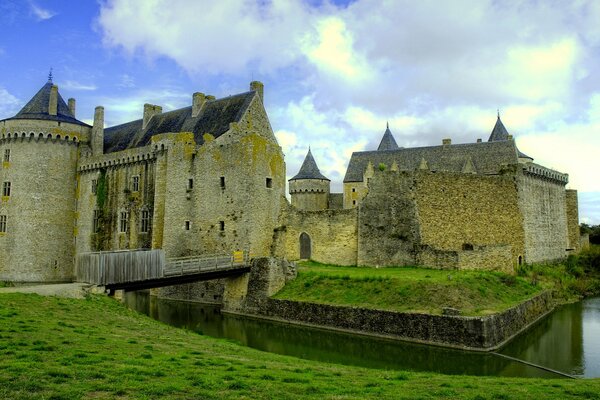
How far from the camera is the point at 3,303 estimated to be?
1395 centimetres

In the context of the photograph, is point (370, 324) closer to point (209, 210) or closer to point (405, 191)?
point (405, 191)

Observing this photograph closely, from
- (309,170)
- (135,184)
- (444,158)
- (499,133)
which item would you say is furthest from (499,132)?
(135,184)

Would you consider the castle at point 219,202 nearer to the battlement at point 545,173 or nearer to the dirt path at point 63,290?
the battlement at point 545,173

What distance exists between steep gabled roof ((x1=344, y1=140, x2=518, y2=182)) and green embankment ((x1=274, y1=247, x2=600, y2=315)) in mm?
13428

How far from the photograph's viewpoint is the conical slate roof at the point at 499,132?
4594cm

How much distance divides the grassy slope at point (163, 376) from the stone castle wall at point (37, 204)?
2175 cm

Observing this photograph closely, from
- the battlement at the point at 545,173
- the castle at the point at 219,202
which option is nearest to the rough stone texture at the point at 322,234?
the castle at the point at 219,202

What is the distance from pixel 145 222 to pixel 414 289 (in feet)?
58.9

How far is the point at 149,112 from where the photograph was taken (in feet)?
119

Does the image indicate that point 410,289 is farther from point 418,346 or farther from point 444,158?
point 444,158

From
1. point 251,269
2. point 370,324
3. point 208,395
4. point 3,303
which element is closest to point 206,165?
point 251,269

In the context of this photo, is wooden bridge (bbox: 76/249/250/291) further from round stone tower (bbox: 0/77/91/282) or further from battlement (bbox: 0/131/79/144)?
battlement (bbox: 0/131/79/144)

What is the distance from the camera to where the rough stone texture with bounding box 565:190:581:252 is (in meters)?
40.3

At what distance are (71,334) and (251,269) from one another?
14.5 metres
